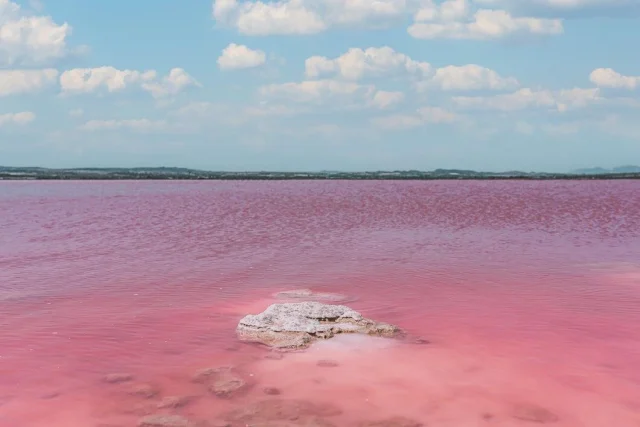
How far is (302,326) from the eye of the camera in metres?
11.5

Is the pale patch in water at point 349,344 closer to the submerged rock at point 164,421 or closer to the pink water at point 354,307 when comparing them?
the pink water at point 354,307

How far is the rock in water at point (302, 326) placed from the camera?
36.8ft

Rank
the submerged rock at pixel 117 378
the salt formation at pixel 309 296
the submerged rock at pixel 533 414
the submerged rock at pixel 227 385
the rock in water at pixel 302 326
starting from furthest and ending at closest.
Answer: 1. the salt formation at pixel 309 296
2. the rock in water at pixel 302 326
3. the submerged rock at pixel 117 378
4. the submerged rock at pixel 227 385
5. the submerged rock at pixel 533 414

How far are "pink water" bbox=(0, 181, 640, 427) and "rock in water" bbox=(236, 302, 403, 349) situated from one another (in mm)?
434

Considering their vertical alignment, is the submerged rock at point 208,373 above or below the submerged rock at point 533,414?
above

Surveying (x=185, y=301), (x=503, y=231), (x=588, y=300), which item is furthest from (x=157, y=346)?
(x=503, y=231)

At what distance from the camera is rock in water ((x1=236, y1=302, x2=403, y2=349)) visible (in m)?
11.2

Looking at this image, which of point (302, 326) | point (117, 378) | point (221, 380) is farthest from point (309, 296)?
point (117, 378)

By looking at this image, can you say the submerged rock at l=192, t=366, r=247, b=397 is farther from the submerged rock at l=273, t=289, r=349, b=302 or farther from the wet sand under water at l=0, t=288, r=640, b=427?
the submerged rock at l=273, t=289, r=349, b=302

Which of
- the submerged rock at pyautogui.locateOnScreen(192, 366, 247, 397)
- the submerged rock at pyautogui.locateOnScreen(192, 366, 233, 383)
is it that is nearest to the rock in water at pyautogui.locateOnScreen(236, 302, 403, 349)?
the submerged rock at pyautogui.locateOnScreen(192, 366, 233, 383)

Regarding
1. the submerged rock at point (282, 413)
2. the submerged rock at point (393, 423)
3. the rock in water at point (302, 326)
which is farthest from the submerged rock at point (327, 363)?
the submerged rock at point (393, 423)

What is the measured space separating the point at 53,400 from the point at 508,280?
13847mm

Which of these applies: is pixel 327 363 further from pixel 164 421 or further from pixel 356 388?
pixel 164 421

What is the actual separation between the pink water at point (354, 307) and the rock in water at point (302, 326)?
0.43 meters
